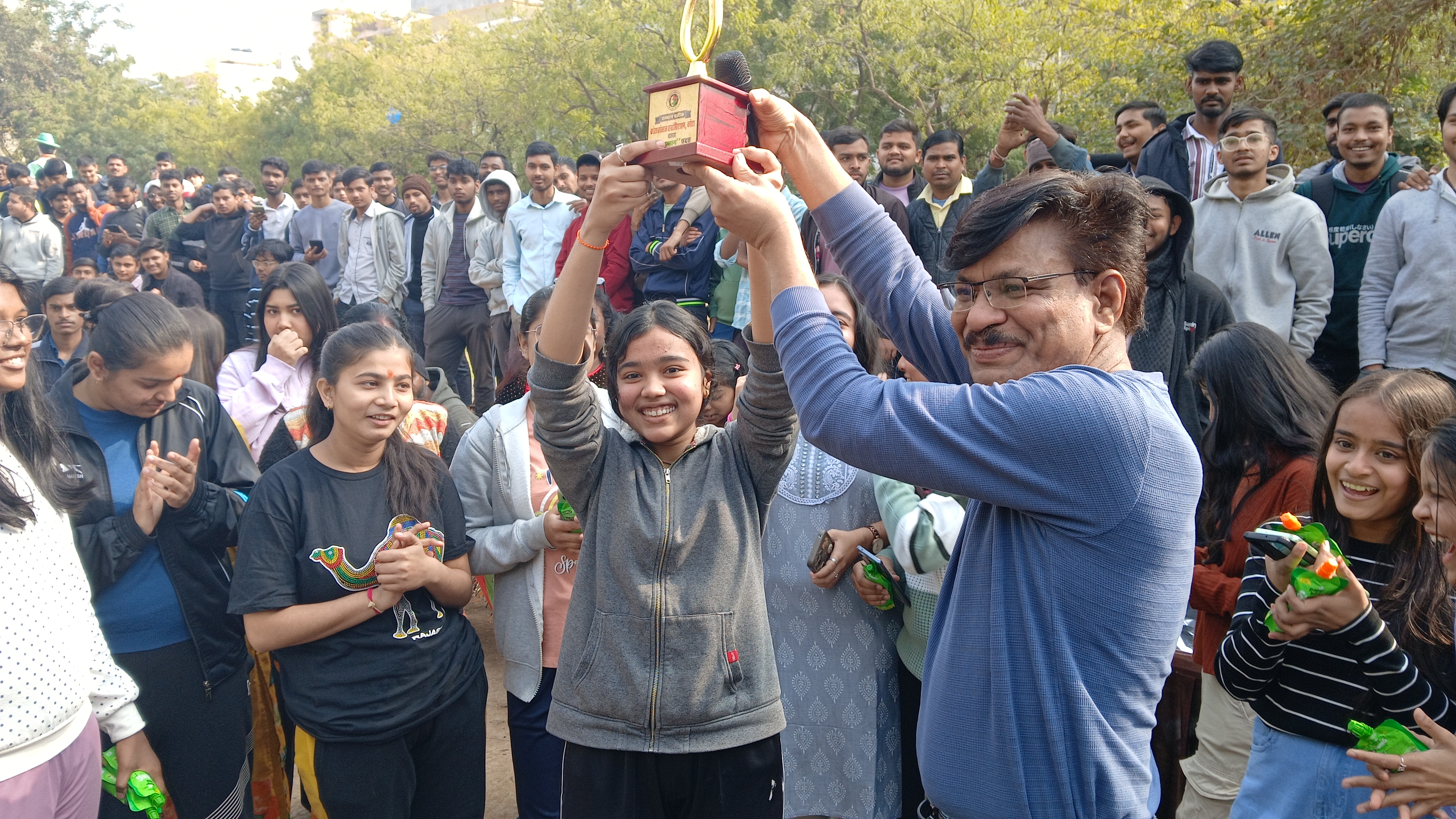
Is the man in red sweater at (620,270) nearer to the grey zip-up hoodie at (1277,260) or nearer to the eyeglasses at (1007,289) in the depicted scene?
the grey zip-up hoodie at (1277,260)

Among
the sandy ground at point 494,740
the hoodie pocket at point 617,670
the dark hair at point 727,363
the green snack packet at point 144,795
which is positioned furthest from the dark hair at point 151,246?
the hoodie pocket at point 617,670

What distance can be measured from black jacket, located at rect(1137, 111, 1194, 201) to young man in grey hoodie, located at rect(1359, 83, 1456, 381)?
1.18 meters

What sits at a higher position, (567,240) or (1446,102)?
(1446,102)

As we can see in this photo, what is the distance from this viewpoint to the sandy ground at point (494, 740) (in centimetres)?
420

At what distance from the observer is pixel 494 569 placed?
3.28 meters

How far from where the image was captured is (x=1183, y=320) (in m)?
4.60

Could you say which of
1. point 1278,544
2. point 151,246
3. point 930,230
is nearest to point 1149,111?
point 930,230

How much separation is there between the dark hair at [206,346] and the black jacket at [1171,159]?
16.4 ft

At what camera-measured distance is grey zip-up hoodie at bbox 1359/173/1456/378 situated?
4691mm

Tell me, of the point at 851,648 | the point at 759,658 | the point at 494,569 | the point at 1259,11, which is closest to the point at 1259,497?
the point at 851,648

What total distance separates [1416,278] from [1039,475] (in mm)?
4263

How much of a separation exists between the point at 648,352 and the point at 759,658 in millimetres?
808

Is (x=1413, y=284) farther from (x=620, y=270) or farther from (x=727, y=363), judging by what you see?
(x=620, y=270)

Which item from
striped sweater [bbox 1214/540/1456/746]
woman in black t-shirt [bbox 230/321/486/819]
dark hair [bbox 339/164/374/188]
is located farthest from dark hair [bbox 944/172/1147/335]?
dark hair [bbox 339/164/374/188]
